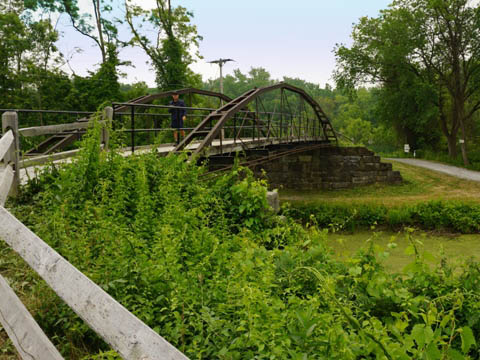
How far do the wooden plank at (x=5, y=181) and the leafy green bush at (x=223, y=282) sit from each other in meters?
0.42

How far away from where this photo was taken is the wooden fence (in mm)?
1598

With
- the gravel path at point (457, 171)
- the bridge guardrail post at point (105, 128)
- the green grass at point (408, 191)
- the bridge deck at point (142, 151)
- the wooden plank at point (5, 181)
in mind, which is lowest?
the green grass at point (408, 191)

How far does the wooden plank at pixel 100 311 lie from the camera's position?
1564mm

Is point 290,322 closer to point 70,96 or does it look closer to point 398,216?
point 398,216

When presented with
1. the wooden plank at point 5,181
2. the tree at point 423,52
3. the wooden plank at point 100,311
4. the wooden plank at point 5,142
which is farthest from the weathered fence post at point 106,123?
the tree at point 423,52

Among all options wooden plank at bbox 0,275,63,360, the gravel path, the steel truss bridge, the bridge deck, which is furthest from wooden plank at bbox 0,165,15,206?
the gravel path

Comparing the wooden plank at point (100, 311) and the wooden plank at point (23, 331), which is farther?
the wooden plank at point (23, 331)

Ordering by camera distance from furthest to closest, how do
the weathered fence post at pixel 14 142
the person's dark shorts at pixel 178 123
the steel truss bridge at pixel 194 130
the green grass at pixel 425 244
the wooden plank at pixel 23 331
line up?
the green grass at pixel 425 244 → the person's dark shorts at pixel 178 123 → the steel truss bridge at pixel 194 130 → the weathered fence post at pixel 14 142 → the wooden plank at pixel 23 331

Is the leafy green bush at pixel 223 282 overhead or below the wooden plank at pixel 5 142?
below

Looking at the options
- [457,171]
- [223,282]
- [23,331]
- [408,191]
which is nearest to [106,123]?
[223,282]

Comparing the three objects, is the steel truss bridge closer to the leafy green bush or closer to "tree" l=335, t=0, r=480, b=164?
the leafy green bush

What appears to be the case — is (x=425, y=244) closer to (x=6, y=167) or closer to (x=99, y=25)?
(x=6, y=167)

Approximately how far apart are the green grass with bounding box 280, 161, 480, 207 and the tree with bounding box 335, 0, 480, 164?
6128 millimetres

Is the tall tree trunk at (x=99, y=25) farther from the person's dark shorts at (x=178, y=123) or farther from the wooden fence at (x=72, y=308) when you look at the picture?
the wooden fence at (x=72, y=308)
